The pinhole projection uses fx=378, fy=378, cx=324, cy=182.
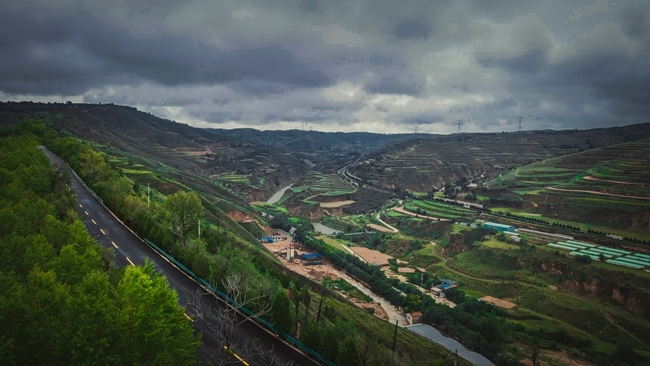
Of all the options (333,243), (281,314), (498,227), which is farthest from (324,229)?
(281,314)

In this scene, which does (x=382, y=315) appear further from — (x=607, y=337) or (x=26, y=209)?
(x=26, y=209)

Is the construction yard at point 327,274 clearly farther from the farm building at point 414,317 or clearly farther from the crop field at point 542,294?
the crop field at point 542,294

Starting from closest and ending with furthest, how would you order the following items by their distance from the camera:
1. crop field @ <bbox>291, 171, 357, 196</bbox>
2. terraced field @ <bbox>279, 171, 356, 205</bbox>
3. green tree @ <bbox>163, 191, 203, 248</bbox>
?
green tree @ <bbox>163, 191, 203, 248</bbox>, terraced field @ <bbox>279, 171, 356, 205</bbox>, crop field @ <bbox>291, 171, 357, 196</bbox>

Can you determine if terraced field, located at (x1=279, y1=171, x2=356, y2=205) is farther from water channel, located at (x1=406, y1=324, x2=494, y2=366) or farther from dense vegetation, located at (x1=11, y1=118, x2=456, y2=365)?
water channel, located at (x1=406, y1=324, x2=494, y2=366)

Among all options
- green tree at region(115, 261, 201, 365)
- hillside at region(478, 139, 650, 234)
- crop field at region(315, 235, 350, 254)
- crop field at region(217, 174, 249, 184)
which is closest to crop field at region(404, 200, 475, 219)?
hillside at region(478, 139, 650, 234)

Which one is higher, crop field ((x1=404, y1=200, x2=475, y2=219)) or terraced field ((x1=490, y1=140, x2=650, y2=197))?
terraced field ((x1=490, y1=140, x2=650, y2=197))

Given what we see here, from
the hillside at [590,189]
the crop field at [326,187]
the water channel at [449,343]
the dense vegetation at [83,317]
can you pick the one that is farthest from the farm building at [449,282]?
the crop field at [326,187]
